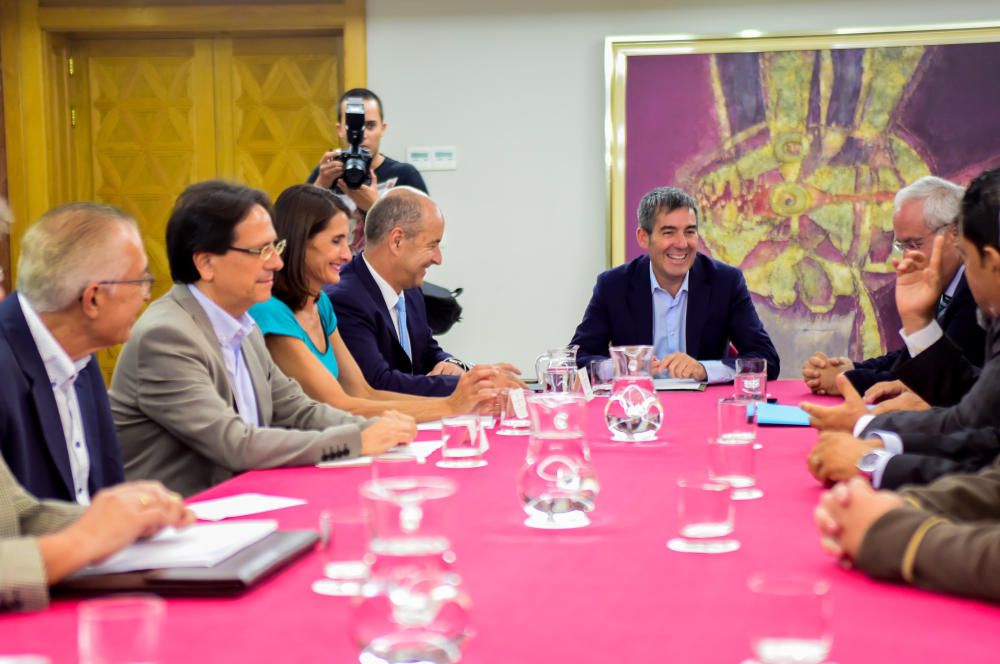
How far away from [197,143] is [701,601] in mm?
5471

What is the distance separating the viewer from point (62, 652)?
3.87 ft

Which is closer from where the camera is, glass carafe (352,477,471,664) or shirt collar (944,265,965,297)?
glass carafe (352,477,471,664)

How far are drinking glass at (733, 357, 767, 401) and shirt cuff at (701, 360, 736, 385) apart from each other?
86 centimetres

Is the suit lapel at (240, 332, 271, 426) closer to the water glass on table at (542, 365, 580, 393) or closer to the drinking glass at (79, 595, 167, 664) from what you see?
the water glass on table at (542, 365, 580, 393)

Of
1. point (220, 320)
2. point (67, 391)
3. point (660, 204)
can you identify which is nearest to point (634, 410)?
point (220, 320)

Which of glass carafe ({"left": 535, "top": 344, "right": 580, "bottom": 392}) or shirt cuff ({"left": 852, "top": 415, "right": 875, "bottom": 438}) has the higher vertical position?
glass carafe ({"left": 535, "top": 344, "right": 580, "bottom": 392})

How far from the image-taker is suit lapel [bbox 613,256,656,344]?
4.62m

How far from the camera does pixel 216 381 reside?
263 cm

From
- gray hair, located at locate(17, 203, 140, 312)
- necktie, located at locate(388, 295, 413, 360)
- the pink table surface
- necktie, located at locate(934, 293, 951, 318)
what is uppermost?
gray hair, located at locate(17, 203, 140, 312)

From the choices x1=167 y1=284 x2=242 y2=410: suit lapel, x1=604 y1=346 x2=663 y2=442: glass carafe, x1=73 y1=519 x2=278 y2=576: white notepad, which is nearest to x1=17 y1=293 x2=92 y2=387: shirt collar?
x1=167 y1=284 x2=242 y2=410: suit lapel

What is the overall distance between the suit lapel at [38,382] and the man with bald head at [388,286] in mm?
1644

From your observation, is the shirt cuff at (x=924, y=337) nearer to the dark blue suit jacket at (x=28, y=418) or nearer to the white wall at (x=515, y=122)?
the dark blue suit jacket at (x=28, y=418)

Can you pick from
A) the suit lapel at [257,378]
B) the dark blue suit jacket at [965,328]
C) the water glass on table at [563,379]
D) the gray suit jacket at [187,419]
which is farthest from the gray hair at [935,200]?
the suit lapel at [257,378]

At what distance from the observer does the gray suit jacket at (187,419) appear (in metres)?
2.41
